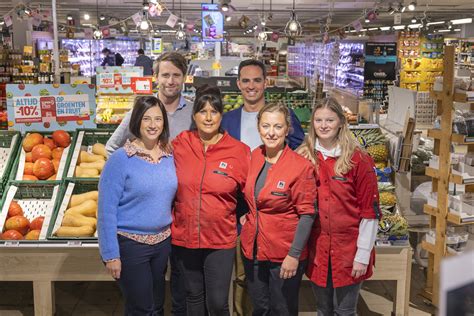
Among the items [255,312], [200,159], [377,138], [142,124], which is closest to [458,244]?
[377,138]

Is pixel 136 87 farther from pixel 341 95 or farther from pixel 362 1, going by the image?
pixel 362 1

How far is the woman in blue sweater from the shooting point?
277 cm

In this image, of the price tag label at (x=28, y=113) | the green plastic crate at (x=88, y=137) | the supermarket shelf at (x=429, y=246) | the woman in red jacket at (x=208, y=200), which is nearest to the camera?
the woman in red jacket at (x=208, y=200)

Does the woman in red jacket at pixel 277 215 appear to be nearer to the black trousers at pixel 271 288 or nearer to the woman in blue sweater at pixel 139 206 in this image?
the black trousers at pixel 271 288

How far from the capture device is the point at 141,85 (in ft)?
23.0

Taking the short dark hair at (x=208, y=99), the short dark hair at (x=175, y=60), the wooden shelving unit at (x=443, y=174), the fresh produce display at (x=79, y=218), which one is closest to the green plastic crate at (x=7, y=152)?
the fresh produce display at (x=79, y=218)

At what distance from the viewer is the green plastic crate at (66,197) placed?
391 cm

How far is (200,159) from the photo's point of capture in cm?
290

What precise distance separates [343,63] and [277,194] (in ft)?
43.2

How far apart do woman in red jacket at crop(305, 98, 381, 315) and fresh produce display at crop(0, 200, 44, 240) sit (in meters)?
2.15

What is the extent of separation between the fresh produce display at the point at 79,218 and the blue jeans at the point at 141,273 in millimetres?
1062

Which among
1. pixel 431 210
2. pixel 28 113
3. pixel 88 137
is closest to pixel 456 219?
pixel 431 210

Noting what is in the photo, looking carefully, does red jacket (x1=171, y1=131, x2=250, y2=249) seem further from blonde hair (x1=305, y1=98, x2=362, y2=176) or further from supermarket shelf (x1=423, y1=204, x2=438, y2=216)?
supermarket shelf (x1=423, y1=204, x2=438, y2=216)

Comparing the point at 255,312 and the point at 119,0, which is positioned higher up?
the point at 119,0
